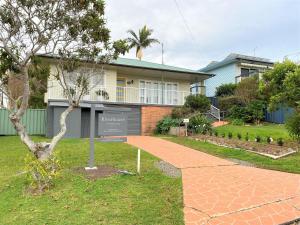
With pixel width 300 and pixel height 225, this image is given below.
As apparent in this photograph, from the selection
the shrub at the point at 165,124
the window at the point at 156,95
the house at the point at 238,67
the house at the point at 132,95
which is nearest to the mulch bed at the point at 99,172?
the house at the point at 132,95

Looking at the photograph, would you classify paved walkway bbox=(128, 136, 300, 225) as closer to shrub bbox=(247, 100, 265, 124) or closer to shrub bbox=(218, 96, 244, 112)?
shrub bbox=(247, 100, 265, 124)

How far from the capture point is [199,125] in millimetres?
15695

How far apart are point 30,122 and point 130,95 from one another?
275 inches

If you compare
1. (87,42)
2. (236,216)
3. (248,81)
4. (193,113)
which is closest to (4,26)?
(87,42)

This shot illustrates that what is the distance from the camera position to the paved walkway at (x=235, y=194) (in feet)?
14.9

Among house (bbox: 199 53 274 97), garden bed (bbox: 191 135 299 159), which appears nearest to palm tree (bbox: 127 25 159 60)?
house (bbox: 199 53 274 97)

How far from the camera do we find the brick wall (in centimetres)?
1848

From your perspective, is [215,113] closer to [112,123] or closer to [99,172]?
[112,123]

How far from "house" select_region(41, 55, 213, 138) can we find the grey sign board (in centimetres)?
692

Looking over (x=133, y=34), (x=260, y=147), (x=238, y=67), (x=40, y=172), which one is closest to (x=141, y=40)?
(x=133, y=34)

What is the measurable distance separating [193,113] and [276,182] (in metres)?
11.6

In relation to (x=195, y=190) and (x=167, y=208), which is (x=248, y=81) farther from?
(x=167, y=208)

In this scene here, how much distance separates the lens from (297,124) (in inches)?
416

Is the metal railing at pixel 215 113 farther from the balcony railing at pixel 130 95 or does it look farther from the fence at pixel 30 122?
the fence at pixel 30 122
